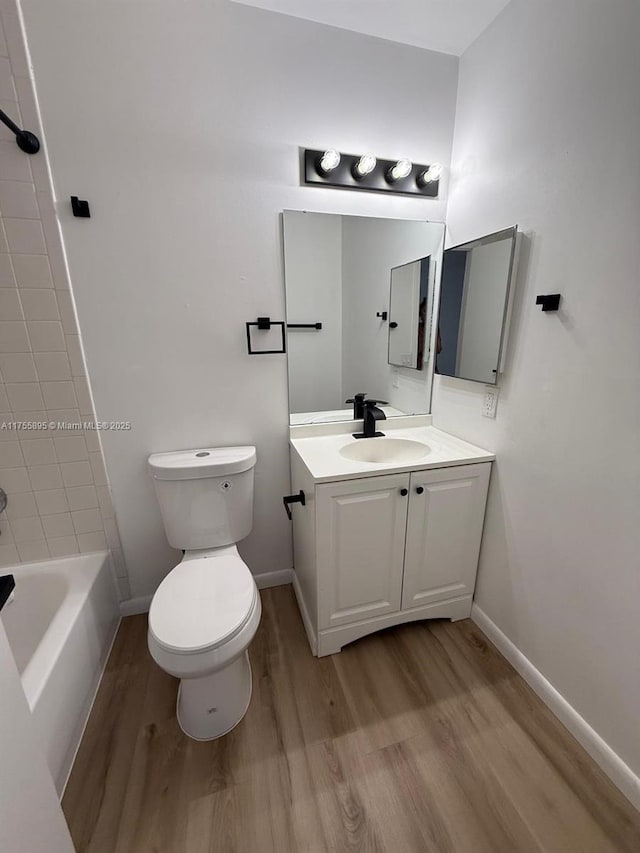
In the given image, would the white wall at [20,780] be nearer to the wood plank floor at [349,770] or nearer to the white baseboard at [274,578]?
the wood plank floor at [349,770]

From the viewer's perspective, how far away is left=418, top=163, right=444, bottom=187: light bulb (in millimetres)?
1512

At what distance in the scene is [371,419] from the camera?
66.3 inches

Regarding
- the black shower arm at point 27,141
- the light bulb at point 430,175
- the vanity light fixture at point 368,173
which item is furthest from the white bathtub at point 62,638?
the light bulb at point 430,175

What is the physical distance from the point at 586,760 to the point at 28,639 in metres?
2.06

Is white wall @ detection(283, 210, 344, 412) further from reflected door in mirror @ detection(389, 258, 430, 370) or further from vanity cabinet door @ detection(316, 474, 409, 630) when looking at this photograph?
vanity cabinet door @ detection(316, 474, 409, 630)

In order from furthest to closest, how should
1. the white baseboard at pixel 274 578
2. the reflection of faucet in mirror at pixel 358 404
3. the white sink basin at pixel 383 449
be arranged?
the white baseboard at pixel 274 578 < the reflection of faucet in mirror at pixel 358 404 < the white sink basin at pixel 383 449

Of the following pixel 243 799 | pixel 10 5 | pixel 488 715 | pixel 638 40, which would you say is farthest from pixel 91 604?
pixel 638 40

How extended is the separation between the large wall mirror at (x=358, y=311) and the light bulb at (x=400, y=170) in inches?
6.3

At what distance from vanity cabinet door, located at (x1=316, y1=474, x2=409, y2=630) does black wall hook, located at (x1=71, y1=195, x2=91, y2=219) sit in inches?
51.5

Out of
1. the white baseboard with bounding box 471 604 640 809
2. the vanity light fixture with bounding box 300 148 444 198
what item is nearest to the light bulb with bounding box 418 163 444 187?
the vanity light fixture with bounding box 300 148 444 198

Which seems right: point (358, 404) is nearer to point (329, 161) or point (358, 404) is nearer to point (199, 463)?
point (199, 463)

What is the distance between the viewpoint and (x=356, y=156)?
4.82ft

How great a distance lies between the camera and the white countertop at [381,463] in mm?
1300

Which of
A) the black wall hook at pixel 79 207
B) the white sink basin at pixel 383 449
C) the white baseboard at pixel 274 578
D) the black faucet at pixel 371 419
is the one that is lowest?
the white baseboard at pixel 274 578
